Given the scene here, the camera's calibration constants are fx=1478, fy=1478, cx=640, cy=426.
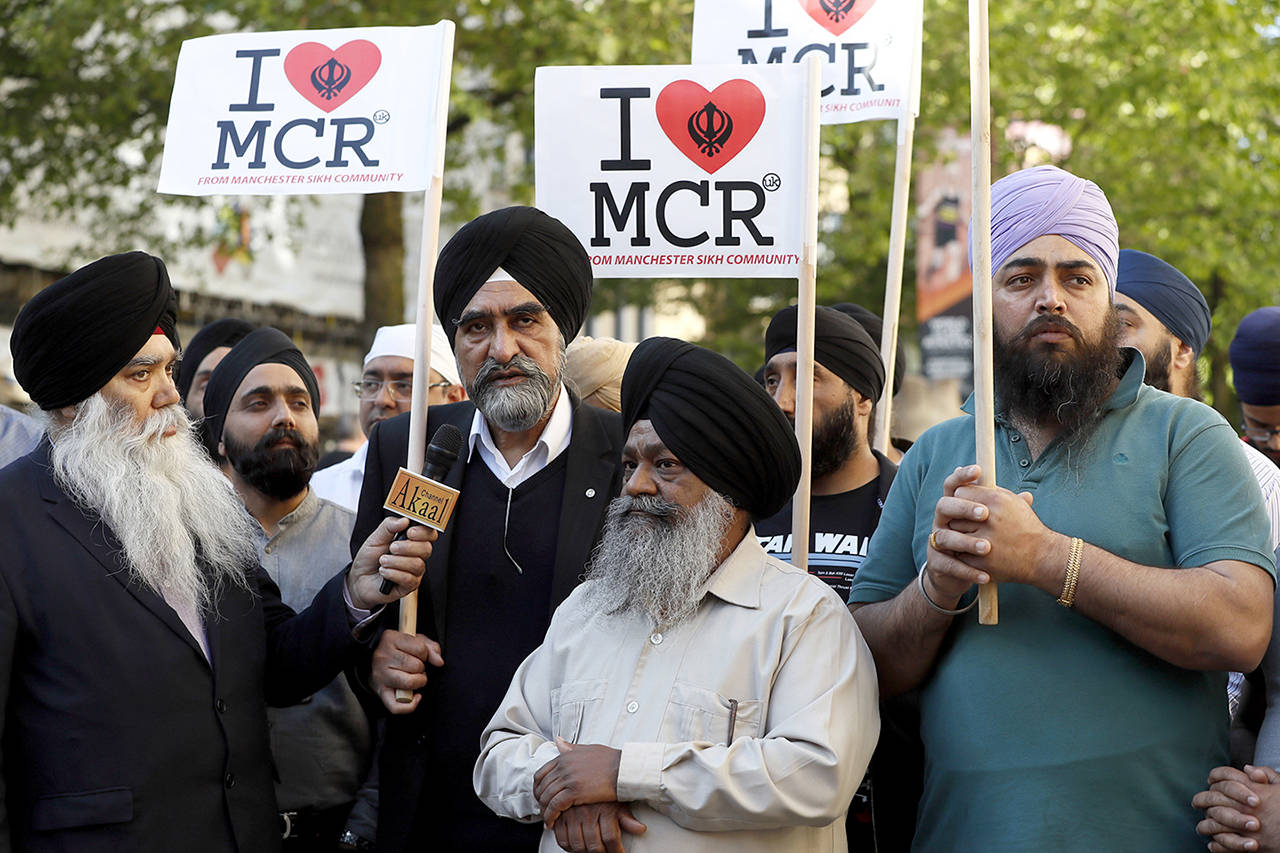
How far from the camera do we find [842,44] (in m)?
5.01

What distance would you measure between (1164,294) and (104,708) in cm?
341

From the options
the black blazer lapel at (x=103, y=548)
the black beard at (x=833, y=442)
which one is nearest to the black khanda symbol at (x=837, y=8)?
the black beard at (x=833, y=442)

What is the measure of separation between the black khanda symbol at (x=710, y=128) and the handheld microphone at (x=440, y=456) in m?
1.23

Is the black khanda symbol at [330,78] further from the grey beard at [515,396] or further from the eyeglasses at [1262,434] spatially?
the eyeglasses at [1262,434]

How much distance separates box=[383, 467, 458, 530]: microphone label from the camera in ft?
11.7

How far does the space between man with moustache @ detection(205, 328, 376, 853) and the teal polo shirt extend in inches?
75.9

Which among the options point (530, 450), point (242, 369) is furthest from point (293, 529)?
point (530, 450)

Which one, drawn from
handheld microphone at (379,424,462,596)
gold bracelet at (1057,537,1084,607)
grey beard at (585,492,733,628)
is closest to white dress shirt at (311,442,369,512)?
handheld microphone at (379,424,462,596)

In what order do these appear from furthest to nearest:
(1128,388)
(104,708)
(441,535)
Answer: (441,535) → (104,708) → (1128,388)

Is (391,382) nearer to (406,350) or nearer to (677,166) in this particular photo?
(406,350)

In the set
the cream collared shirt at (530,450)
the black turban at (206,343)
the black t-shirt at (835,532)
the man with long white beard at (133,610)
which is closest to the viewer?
the man with long white beard at (133,610)

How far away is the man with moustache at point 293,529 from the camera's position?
14.4 ft

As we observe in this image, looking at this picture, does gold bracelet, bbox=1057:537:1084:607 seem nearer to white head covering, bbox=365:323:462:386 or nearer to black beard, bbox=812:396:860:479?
black beard, bbox=812:396:860:479

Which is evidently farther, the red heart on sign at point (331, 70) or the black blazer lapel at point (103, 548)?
Result: the red heart on sign at point (331, 70)
